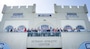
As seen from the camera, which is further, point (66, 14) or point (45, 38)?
point (66, 14)

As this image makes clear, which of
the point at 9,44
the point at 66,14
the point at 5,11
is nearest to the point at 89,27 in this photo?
the point at 66,14

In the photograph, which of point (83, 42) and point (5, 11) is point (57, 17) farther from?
point (5, 11)

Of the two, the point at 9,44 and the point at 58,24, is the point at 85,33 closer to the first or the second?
the point at 58,24

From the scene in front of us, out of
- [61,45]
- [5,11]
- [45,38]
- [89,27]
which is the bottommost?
[61,45]

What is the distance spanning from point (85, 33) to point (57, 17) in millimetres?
7234

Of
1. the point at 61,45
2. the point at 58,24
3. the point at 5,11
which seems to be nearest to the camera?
the point at 61,45

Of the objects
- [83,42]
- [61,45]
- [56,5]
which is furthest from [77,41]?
[56,5]

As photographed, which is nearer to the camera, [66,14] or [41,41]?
[41,41]

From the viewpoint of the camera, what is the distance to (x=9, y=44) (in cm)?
1563

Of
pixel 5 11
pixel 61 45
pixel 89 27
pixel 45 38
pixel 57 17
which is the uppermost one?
pixel 5 11

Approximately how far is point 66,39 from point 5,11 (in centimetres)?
1328

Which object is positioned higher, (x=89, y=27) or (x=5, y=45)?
(x=89, y=27)

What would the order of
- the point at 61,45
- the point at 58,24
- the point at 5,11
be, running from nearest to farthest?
the point at 61,45 → the point at 58,24 → the point at 5,11

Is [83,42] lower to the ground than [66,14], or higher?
lower
